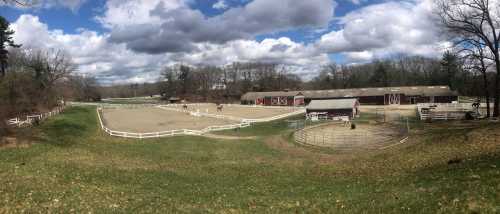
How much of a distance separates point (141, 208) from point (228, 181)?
22.3ft

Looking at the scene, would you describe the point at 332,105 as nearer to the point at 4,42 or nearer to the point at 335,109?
the point at 335,109

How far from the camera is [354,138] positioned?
31484 mm

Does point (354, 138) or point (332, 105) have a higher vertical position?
point (332, 105)

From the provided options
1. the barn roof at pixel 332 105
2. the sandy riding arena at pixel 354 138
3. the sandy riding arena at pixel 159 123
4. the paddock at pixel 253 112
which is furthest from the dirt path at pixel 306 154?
the paddock at pixel 253 112

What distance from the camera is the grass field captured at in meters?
9.83

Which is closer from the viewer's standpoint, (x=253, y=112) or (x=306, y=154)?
(x=306, y=154)

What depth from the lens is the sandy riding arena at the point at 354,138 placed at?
28.0 meters

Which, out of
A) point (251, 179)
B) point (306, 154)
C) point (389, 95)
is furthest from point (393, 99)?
point (251, 179)

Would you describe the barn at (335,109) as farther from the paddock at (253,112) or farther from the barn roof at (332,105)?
the paddock at (253,112)

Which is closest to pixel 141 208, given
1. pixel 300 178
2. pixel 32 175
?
pixel 32 175

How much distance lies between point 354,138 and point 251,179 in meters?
16.9

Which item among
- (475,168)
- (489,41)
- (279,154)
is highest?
(489,41)

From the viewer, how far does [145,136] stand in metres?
33.6

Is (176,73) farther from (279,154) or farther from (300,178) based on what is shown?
(300,178)
